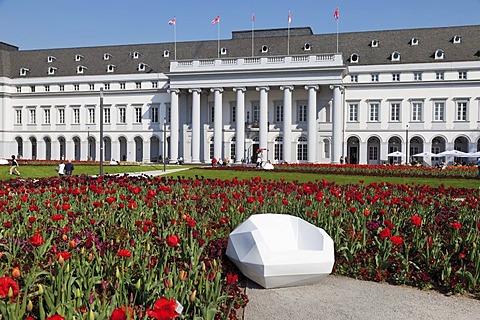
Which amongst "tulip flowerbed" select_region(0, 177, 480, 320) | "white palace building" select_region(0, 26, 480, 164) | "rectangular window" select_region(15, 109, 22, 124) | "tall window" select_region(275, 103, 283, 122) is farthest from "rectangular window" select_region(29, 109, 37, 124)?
"tulip flowerbed" select_region(0, 177, 480, 320)

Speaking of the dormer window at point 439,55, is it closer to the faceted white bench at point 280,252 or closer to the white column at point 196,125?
the white column at point 196,125

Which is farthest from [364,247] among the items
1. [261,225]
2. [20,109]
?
[20,109]

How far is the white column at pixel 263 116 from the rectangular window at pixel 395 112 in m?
16.4

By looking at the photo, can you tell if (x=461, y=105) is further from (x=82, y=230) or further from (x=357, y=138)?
(x=82, y=230)

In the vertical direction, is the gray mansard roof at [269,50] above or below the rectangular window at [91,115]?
above

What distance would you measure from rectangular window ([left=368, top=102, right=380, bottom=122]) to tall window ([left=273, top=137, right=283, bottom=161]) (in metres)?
12.2

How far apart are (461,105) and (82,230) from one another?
5968 cm

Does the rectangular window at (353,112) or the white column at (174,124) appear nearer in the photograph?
the rectangular window at (353,112)

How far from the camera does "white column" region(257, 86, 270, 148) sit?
60.8 metres

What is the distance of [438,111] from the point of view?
5981 cm

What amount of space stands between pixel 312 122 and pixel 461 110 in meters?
18.8

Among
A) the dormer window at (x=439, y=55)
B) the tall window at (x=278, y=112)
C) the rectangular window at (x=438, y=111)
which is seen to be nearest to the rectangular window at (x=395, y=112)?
the rectangular window at (x=438, y=111)

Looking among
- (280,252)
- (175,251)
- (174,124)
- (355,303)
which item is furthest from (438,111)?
(175,251)

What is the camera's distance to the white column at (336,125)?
58531mm
